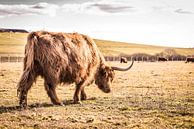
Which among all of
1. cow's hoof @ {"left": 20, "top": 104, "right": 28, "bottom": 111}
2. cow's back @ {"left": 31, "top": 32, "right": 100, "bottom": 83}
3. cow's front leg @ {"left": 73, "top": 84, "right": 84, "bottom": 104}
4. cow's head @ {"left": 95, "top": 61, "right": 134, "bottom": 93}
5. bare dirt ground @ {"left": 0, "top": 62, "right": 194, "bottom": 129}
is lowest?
bare dirt ground @ {"left": 0, "top": 62, "right": 194, "bottom": 129}

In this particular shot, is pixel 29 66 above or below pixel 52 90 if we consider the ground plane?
above

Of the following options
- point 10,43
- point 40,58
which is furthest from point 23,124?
point 10,43

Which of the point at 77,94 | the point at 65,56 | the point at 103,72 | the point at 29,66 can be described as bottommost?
the point at 77,94

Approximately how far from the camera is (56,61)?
1212 cm

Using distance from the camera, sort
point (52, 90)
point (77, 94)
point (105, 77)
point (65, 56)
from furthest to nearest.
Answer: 1. point (105, 77)
2. point (77, 94)
3. point (65, 56)
4. point (52, 90)

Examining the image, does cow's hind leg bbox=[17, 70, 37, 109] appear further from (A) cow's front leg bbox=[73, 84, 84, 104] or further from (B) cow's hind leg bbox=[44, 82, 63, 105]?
(A) cow's front leg bbox=[73, 84, 84, 104]

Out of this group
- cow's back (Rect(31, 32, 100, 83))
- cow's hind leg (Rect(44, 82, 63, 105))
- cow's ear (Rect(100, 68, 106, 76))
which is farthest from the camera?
cow's ear (Rect(100, 68, 106, 76))

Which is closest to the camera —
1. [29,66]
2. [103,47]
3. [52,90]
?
[29,66]

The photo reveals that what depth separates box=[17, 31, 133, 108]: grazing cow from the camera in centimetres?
1195

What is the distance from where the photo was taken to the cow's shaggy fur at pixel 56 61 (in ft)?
39.2

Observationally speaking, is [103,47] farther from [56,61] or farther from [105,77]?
[56,61]

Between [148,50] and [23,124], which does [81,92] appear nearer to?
[23,124]

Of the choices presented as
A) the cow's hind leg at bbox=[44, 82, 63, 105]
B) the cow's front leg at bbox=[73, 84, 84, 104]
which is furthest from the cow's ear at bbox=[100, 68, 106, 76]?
the cow's hind leg at bbox=[44, 82, 63, 105]

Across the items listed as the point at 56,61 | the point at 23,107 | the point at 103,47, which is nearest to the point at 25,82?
the point at 23,107
